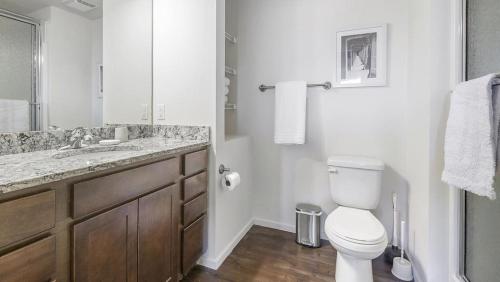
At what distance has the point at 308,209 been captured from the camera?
80.3 inches

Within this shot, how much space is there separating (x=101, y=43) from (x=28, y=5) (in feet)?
1.36

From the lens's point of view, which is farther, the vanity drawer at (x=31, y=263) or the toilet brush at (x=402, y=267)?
the toilet brush at (x=402, y=267)

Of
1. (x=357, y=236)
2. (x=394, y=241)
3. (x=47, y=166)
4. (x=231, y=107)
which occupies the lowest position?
(x=394, y=241)

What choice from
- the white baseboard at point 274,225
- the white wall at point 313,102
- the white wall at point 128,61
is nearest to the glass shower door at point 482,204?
the white wall at point 313,102

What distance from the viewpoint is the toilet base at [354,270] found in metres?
1.40

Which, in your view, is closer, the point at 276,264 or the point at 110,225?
the point at 110,225

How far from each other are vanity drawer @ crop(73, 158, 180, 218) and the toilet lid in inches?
40.6

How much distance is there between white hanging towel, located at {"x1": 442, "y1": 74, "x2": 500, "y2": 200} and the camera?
92 centimetres

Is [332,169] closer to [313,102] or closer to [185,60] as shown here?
[313,102]

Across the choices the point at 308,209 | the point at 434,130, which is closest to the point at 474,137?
the point at 434,130

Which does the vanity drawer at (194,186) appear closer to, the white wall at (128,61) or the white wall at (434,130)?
the white wall at (128,61)

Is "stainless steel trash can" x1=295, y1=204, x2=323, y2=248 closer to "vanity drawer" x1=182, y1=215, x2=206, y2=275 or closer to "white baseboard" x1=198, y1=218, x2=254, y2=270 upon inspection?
"white baseboard" x1=198, y1=218, x2=254, y2=270

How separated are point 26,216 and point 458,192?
1867 mm

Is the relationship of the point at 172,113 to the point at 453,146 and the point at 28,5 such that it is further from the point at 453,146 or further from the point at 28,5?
the point at 453,146
